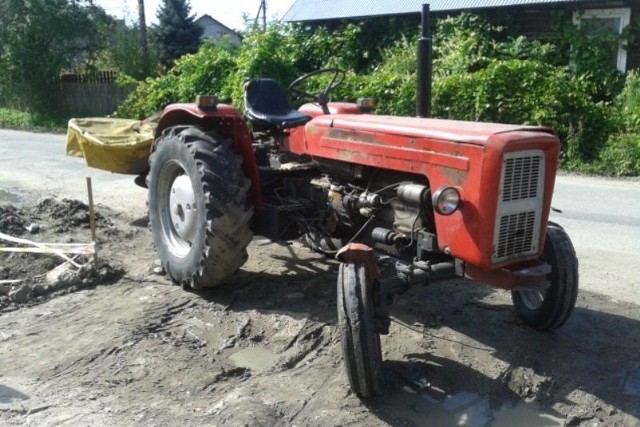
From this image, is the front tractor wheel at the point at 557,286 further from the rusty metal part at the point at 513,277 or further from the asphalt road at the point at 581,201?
the asphalt road at the point at 581,201

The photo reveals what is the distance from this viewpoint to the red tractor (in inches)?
146

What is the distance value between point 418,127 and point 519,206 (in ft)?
2.49

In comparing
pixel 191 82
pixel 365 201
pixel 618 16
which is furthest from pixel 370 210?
pixel 191 82

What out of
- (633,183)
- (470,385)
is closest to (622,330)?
(470,385)

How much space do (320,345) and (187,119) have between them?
2.38m

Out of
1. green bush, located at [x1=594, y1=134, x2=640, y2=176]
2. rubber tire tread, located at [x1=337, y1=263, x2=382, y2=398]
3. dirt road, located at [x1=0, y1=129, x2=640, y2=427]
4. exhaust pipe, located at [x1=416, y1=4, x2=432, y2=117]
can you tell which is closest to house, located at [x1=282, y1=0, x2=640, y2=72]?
green bush, located at [x1=594, y1=134, x2=640, y2=176]

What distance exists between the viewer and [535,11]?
15492mm

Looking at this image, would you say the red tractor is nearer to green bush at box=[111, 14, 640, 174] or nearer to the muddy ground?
the muddy ground

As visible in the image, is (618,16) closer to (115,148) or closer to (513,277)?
(115,148)

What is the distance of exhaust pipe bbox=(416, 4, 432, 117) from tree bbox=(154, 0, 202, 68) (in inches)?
998

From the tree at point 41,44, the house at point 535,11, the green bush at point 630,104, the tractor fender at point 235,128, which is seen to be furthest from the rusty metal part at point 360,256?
the tree at point 41,44

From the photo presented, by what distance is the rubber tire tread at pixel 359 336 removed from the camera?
11.8 ft

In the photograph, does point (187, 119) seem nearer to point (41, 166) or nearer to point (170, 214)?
point (170, 214)

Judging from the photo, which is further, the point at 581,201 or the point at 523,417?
the point at 581,201
